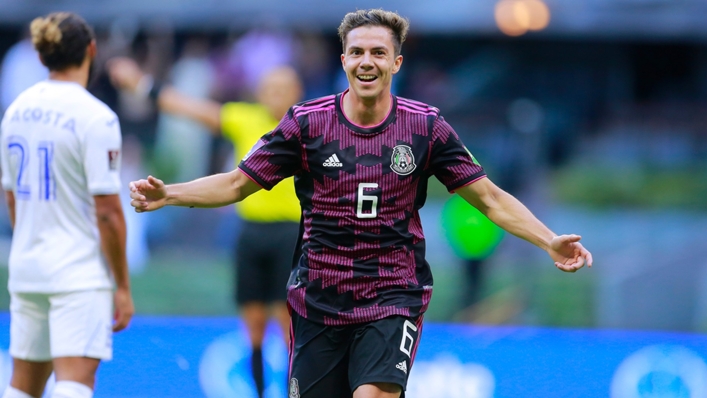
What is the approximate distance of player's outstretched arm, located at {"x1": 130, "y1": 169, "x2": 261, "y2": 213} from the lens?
4.43m

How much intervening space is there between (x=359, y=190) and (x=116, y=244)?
3.90ft

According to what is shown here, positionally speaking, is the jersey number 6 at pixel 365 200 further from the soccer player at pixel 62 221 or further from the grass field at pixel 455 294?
the grass field at pixel 455 294

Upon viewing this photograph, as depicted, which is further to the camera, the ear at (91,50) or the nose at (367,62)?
the ear at (91,50)

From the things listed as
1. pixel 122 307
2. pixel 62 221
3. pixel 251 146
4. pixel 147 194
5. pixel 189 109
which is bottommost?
pixel 122 307

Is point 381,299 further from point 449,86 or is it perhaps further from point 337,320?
point 449,86

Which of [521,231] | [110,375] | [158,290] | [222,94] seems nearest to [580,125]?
[222,94]

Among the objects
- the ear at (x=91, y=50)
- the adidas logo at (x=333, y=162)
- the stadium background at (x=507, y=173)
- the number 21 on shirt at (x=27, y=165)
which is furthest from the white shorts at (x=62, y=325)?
the stadium background at (x=507, y=173)

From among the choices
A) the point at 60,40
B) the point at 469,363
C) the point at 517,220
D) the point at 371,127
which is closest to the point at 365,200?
the point at 371,127

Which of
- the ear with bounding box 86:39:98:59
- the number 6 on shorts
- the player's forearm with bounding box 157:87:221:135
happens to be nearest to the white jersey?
the ear with bounding box 86:39:98:59

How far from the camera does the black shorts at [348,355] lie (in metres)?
4.46

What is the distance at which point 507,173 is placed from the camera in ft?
36.1

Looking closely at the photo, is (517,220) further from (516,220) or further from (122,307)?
(122,307)

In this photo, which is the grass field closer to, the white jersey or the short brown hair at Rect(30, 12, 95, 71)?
the white jersey

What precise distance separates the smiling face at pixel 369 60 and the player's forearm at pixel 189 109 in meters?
3.08
